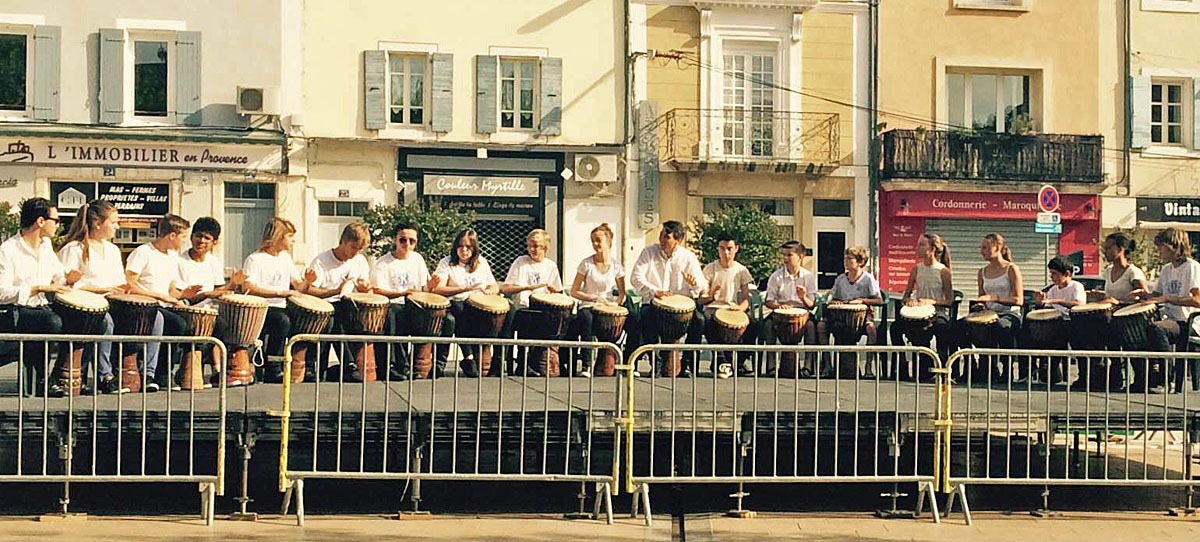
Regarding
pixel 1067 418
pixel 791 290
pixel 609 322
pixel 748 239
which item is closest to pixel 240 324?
pixel 609 322

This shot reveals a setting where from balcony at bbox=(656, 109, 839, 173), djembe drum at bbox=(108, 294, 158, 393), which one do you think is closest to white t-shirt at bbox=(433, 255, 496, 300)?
djembe drum at bbox=(108, 294, 158, 393)

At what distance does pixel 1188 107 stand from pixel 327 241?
16729 millimetres

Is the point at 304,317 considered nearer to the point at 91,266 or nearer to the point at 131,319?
the point at 131,319

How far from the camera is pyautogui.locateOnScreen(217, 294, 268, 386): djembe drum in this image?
10305mm

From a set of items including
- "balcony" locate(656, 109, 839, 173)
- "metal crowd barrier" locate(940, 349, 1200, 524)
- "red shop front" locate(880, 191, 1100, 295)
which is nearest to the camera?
"metal crowd barrier" locate(940, 349, 1200, 524)

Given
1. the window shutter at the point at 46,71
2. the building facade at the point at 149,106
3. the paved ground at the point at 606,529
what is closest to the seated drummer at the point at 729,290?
the paved ground at the point at 606,529

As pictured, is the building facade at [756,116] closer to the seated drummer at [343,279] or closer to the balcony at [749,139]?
the balcony at [749,139]

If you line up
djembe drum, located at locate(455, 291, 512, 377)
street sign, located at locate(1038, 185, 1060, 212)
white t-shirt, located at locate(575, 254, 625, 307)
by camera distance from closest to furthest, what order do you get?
djembe drum, located at locate(455, 291, 512, 377) < white t-shirt, located at locate(575, 254, 625, 307) < street sign, located at locate(1038, 185, 1060, 212)

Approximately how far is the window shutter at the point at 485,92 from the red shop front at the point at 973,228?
7521mm

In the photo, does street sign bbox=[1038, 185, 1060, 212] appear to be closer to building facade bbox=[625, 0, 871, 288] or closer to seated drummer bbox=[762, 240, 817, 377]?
building facade bbox=[625, 0, 871, 288]

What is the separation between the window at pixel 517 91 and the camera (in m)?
27.7

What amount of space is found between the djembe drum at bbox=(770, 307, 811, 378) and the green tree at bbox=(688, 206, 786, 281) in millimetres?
13435

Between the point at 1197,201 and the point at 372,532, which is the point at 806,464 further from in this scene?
the point at 1197,201

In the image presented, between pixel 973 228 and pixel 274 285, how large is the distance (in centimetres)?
2076
